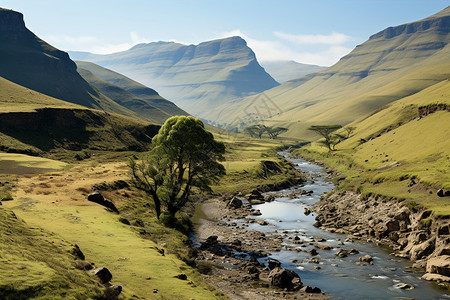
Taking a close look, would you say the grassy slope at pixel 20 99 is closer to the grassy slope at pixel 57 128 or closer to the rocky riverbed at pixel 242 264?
the grassy slope at pixel 57 128

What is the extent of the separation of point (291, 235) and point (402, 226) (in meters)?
15.9

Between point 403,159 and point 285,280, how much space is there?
65.8 metres

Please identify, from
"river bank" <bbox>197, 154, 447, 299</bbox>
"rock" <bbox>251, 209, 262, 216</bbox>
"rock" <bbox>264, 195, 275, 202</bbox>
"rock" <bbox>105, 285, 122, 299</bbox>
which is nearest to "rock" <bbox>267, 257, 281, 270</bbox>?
"river bank" <bbox>197, 154, 447, 299</bbox>

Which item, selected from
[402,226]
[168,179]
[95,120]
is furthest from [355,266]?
[95,120]

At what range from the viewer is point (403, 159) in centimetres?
8350

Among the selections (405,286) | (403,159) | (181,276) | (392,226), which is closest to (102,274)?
(181,276)

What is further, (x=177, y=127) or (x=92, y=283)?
(x=177, y=127)

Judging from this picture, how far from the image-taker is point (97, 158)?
115m

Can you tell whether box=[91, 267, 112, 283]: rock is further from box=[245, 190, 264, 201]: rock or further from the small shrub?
box=[245, 190, 264, 201]: rock

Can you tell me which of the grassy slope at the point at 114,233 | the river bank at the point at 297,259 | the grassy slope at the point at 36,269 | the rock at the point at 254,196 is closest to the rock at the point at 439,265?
the river bank at the point at 297,259

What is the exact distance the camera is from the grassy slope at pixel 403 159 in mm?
52938

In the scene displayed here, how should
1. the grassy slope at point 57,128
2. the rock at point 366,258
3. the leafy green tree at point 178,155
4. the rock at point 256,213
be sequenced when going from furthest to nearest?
the grassy slope at point 57,128 < the rock at point 256,213 < the leafy green tree at point 178,155 < the rock at point 366,258

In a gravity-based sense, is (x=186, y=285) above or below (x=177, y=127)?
below

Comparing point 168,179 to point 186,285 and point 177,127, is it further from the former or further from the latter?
point 186,285
